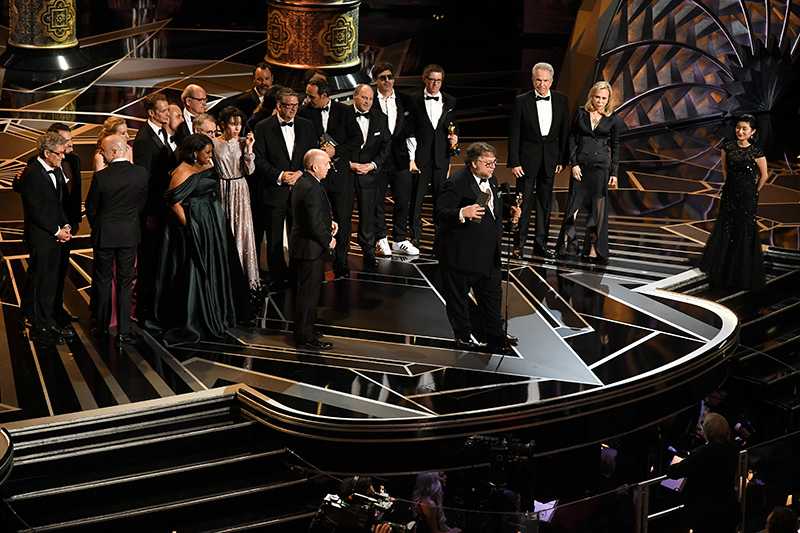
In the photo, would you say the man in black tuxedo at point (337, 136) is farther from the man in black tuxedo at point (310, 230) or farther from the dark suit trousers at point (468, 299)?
the dark suit trousers at point (468, 299)

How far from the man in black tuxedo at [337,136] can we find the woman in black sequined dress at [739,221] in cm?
302

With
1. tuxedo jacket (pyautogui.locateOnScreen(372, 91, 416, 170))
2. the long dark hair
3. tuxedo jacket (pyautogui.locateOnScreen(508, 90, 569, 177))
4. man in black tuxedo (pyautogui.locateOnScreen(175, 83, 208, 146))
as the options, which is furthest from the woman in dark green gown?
tuxedo jacket (pyautogui.locateOnScreen(508, 90, 569, 177))

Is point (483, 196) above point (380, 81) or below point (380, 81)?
below

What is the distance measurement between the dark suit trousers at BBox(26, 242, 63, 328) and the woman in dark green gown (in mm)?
689

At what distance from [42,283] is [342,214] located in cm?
243

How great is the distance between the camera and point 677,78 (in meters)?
13.9

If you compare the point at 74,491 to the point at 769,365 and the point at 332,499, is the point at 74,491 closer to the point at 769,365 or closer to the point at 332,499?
the point at 332,499

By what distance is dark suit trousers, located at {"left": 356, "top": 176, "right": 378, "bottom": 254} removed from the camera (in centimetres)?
868

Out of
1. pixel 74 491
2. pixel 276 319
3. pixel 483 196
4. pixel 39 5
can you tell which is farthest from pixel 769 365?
pixel 39 5

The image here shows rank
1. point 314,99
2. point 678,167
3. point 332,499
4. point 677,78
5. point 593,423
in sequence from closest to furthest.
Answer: point 332,499 → point 593,423 → point 314,99 → point 678,167 → point 677,78

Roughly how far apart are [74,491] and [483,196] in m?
3.08

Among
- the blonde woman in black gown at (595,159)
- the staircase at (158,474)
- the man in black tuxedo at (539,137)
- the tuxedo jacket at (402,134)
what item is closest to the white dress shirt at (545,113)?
the man in black tuxedo at (539,137)

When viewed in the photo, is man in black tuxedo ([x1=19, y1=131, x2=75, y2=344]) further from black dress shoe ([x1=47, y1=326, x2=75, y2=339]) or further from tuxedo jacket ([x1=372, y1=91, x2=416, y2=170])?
tuxedo jacket ([x1=372, y1=91, x2=416, y2=170])

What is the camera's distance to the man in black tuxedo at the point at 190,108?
7.54 m
